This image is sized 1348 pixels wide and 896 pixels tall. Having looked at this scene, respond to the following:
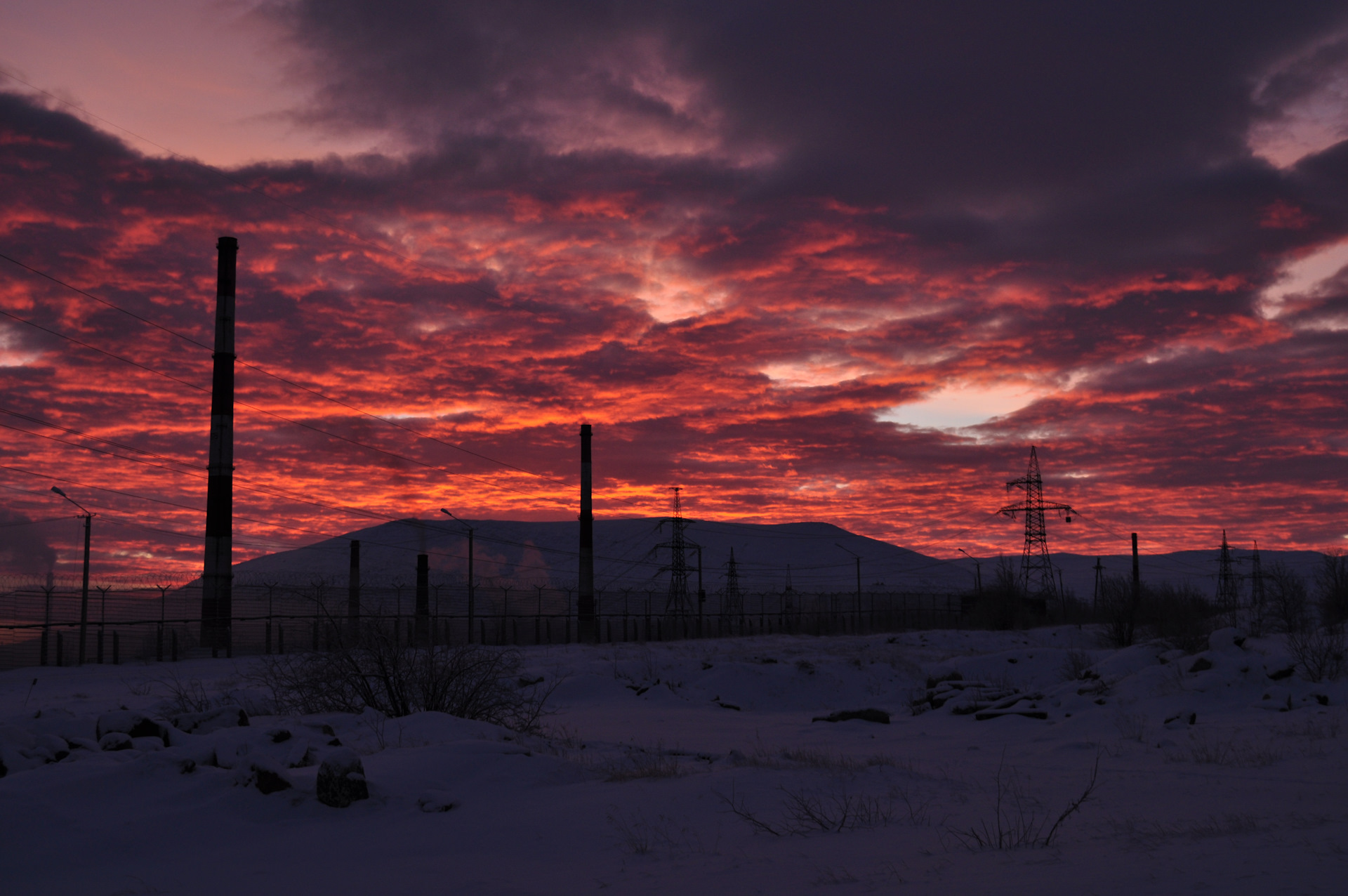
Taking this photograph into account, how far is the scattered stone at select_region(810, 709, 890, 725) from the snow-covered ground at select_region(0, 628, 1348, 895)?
1.35 m

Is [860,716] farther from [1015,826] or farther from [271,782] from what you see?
[271,782]

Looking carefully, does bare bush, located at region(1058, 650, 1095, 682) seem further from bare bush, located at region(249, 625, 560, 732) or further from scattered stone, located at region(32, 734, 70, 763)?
scattered stone, located at region(32, 734, 70, 763)

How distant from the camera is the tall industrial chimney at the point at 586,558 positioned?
5491cm

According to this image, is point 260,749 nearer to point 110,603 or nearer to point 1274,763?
point 1274,763

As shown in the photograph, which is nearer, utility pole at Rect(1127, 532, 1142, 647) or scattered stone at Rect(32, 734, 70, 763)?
scattered stone at Rect(32, 734, 70, 763)

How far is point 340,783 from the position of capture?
33.7 feet

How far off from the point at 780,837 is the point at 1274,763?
909cm

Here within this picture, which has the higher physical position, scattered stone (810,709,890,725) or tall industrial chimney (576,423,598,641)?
tall industrial chimney (576,423,598,641)

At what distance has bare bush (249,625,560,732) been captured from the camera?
54.7ft

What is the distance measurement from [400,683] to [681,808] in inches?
293

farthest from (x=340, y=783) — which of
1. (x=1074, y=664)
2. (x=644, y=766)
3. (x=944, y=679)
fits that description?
(x=1074, y=664)

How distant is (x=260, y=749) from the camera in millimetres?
11781

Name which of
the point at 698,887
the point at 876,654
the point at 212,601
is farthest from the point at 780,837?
the point at 212,601

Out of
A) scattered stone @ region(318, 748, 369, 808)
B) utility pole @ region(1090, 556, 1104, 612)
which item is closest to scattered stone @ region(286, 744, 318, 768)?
scattered stone @ region(318, 748, 369, 808)
